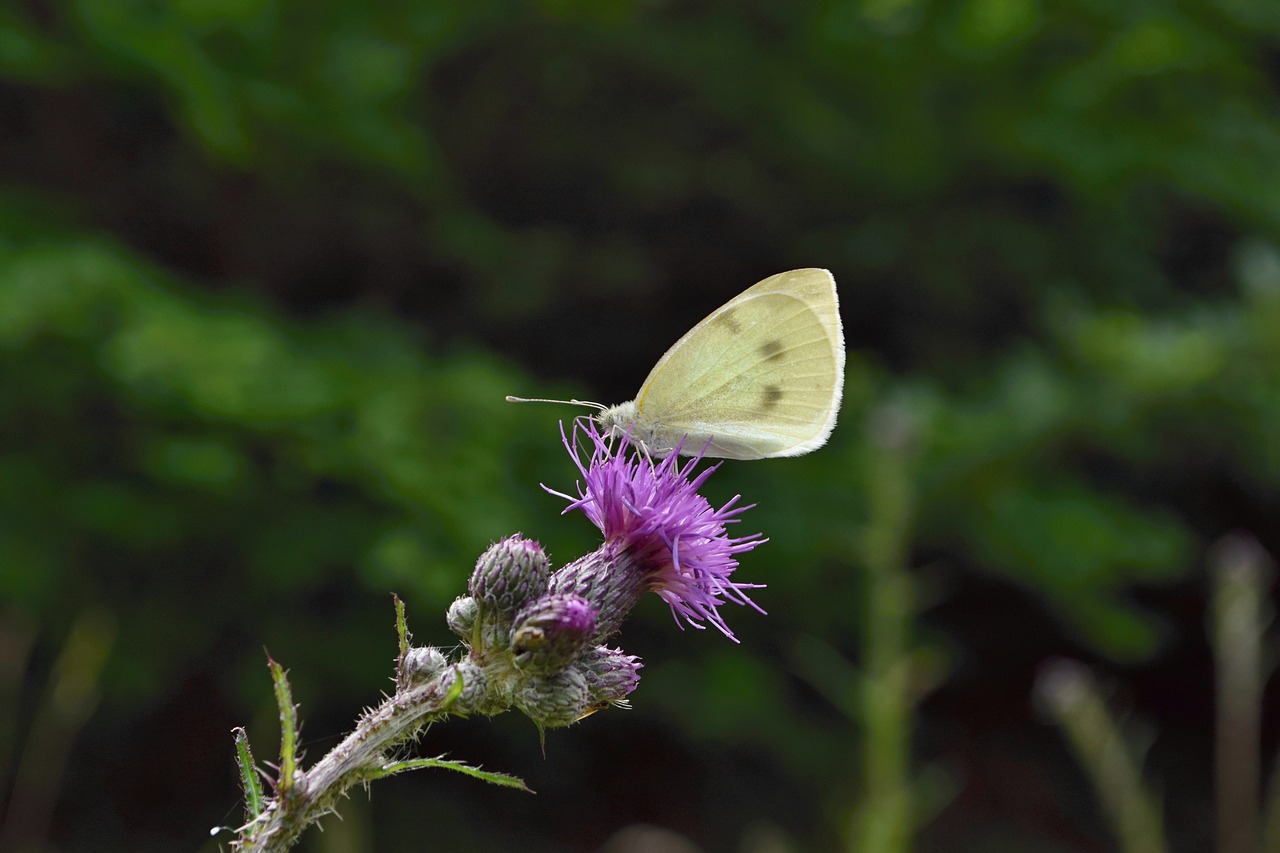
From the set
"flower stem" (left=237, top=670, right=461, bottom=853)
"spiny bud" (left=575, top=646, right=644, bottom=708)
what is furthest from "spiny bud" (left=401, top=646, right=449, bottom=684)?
"spiny bud" (left=575, top=646, right=644, bottom=708)

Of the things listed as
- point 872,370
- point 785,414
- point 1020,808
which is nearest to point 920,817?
point 1020,808

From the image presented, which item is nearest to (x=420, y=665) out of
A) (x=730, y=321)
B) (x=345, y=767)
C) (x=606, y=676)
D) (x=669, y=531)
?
(x=345, y=767)

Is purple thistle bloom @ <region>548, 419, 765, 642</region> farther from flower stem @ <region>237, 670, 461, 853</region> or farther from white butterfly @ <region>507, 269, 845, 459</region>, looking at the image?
flower stem @ <region>237, 670, 461, 853</region>

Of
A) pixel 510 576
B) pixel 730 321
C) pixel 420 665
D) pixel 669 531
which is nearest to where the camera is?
pixel 420 665

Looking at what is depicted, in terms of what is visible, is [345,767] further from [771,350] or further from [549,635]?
[771,350]

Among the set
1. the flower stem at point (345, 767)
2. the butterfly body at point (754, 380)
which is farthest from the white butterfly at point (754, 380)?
the flower stem at point (345, 767)

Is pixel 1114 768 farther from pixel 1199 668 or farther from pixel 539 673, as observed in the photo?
pixel 1199 668

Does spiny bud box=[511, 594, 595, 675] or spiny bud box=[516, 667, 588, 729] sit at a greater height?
spiny bud box=[511, 594, 595, 675]
